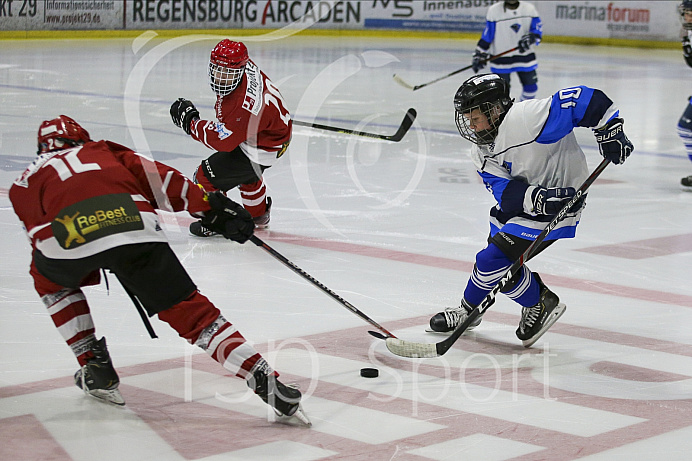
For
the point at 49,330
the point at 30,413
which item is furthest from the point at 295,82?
the point at 30,413

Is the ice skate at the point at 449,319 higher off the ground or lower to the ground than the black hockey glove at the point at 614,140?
lower

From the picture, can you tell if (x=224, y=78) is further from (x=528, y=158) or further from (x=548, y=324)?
(x=548, y=324)

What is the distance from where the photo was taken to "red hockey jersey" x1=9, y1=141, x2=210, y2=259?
289 cm

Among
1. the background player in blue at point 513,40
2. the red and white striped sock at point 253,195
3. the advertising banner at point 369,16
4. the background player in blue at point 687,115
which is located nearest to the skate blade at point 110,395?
the red and white striped sock at point 253,195

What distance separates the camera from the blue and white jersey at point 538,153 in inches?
147

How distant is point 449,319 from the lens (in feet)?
13.2

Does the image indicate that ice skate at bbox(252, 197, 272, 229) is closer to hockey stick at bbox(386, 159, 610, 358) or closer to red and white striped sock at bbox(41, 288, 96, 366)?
hockey stick at bbox(386, 159, 610, 358)

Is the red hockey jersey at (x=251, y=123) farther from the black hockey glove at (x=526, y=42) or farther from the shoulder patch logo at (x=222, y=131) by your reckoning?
the black hockey glove at (x=526, y=42)

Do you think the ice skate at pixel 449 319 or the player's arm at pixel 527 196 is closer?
the player's arm at pixel 527 196

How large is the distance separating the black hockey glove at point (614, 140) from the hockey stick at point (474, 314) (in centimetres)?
7

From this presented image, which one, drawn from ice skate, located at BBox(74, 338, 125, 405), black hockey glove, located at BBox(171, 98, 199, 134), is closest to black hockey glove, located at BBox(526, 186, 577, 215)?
ice skate, located at BBox(74, 338, 125, 405)

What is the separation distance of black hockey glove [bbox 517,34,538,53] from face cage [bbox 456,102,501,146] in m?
7.11

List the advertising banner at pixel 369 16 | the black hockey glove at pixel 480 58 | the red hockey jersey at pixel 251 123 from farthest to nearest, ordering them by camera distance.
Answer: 1. the advertising banner at pixel 369 16
2. the black hockey glove at pixel 480 58
3. the red hockey jersey at pixel 251 123

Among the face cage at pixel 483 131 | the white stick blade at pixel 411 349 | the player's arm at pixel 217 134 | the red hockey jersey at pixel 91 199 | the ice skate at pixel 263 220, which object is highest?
the face cage at pixel 483 131
